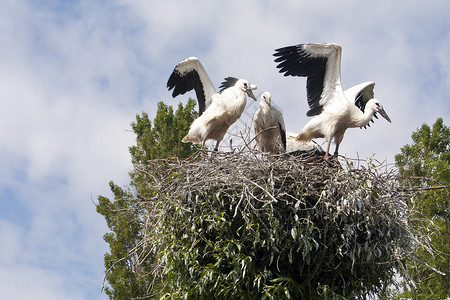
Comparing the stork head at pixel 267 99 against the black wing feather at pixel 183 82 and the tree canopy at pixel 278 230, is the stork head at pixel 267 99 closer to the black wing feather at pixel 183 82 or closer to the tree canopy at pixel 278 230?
the black wing feather at pixel 183 82

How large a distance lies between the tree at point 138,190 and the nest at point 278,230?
6.07 metres

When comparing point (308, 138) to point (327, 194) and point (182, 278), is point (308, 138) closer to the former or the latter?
point (327, 194)

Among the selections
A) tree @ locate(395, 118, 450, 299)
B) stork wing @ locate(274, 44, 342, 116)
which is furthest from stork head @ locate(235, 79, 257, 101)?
tree @ locate(395, 118, 450, 299)

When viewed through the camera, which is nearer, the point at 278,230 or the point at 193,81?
the point at 278,230

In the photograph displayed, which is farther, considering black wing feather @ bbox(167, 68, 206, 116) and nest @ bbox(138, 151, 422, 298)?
black wing feather @ bbox(167, 68, 206, 116)

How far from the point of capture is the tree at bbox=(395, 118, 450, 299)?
1199 centimetres

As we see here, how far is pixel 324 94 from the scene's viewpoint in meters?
8.61

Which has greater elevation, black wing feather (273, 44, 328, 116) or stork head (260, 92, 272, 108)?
black wing feather (273, 44, 328, 116)

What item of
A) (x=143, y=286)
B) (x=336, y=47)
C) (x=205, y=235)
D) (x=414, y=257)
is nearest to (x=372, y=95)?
(x=336, y=47)

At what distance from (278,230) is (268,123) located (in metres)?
2.36

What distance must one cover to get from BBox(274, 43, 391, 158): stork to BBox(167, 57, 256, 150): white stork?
707 mm

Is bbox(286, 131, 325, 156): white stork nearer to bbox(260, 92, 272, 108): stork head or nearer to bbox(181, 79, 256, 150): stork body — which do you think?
bbox(181, 79, 256, 150): stork body

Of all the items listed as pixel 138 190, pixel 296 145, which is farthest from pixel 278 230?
pixel 138 190

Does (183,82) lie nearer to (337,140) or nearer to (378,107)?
(337,140)
